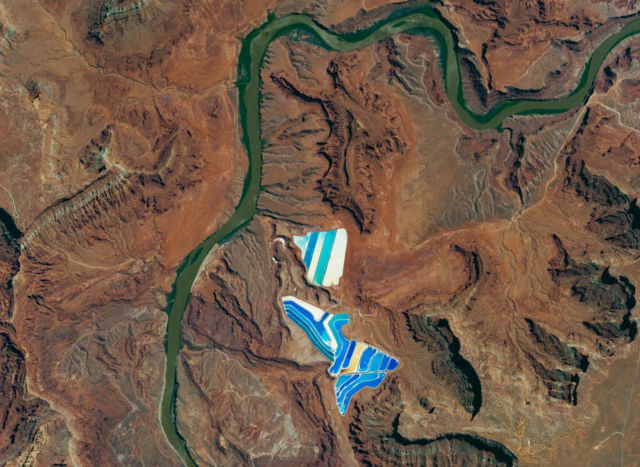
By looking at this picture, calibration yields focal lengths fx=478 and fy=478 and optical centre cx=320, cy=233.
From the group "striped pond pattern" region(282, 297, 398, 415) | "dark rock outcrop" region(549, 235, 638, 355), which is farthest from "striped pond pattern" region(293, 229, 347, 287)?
"dark rock outcrop" region(549, 235, 638, 355)

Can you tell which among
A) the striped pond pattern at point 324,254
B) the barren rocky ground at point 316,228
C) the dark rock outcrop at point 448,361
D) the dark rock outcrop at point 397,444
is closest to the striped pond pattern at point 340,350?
the barren rocky ground at point 316,228

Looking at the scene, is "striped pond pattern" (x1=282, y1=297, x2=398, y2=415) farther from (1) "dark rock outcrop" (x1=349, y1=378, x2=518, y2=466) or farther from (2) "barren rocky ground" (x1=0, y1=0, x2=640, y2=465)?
(1) "dark rock outcrop" (x1=349, y1=378, x2=518, y2=466)

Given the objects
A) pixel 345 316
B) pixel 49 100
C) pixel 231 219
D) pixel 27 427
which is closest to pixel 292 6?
pixel 231 219

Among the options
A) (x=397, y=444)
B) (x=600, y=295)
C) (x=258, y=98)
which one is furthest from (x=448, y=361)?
(x=258, y=98)

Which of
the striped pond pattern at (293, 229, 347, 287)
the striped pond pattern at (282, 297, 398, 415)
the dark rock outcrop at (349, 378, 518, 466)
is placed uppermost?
the striped pond pattern at (293, 229, 347, 287)

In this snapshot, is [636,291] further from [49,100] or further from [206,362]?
[49,100]
